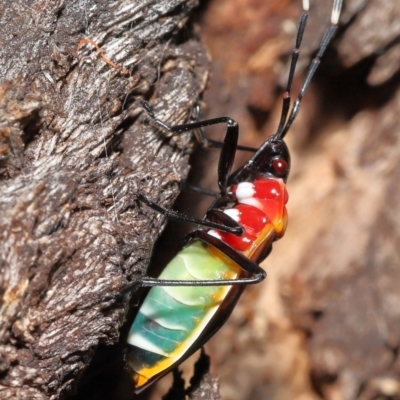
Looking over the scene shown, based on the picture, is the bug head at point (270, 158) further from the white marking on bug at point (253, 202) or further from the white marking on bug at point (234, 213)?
the white marking on bug at point (234, 213)

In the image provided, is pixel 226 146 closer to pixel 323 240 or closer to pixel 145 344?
pixel 145 344

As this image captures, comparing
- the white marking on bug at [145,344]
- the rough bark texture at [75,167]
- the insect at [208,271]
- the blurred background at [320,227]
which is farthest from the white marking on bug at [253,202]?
the white marking on bug at [145,344]

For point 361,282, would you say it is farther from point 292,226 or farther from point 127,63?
point 127,63

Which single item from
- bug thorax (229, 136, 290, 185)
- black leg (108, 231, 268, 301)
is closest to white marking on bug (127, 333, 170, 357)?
black leg (108, 231, 268, 301)

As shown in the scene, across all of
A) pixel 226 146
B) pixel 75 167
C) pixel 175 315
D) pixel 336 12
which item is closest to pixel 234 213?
pixel 226 146

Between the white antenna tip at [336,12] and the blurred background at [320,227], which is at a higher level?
the white antenna tip at [336,12]

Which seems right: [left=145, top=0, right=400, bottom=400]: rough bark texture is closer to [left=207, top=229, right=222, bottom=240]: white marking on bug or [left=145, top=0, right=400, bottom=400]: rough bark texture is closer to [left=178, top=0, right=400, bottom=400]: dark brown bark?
[left=178, top=0, right=400, bottom=400]: dark brown bark
